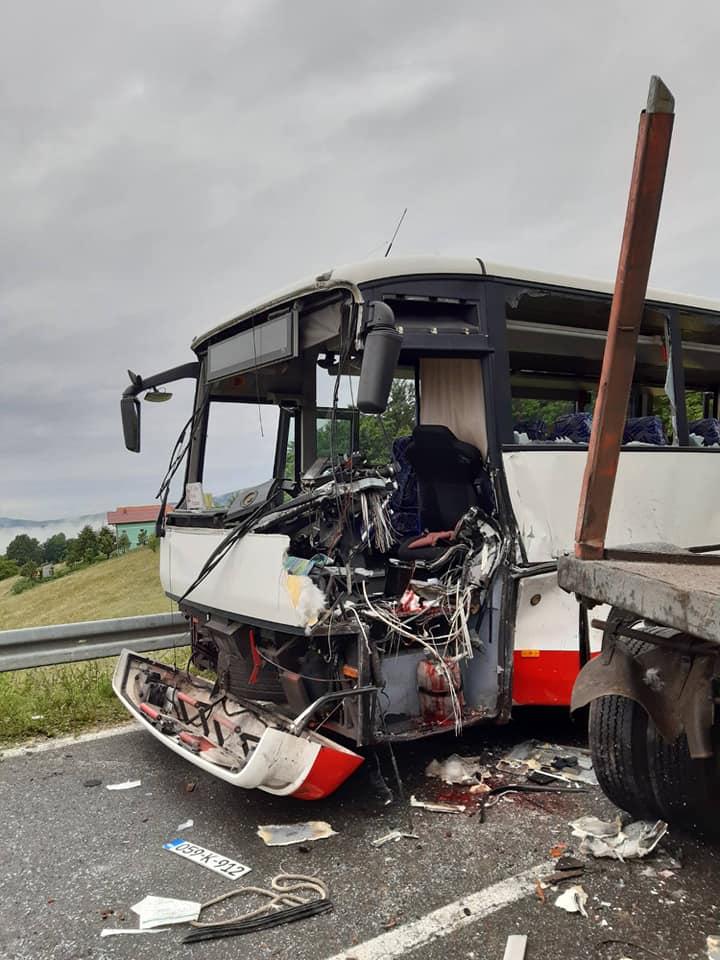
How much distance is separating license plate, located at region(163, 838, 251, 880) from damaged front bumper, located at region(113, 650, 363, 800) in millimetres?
301

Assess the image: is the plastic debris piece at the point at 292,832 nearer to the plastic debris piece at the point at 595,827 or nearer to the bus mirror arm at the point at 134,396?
the plastic debris piece at the point at 595,827

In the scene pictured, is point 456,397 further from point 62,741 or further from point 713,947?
point 62,741

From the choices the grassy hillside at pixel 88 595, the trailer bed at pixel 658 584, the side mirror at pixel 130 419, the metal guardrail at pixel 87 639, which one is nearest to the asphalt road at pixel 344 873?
the metal guardrail at pixel 87 639

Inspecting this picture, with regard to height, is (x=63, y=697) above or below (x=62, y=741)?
above

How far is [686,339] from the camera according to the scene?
4.96 meters

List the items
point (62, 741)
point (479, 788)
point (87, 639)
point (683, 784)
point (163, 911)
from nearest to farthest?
point (163, 911) < point (683, 784) < point (479, 788) < point (62, 741) < point (87, 639)

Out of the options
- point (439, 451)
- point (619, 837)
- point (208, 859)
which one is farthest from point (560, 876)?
point (439, 451)

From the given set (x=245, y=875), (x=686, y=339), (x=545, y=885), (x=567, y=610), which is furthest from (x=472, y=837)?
(x=686, y=339)

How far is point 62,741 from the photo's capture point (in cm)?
469

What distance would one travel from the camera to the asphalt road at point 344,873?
2.53 metres

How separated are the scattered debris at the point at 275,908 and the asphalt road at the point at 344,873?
0.04 meters

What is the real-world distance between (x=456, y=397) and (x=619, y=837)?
96.0 inches

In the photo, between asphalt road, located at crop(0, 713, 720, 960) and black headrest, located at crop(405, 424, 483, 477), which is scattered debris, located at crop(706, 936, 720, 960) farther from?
black headrest, located at crop(405, 424, 483, 477)

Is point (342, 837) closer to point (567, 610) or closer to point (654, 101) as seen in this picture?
point (567, 610)
